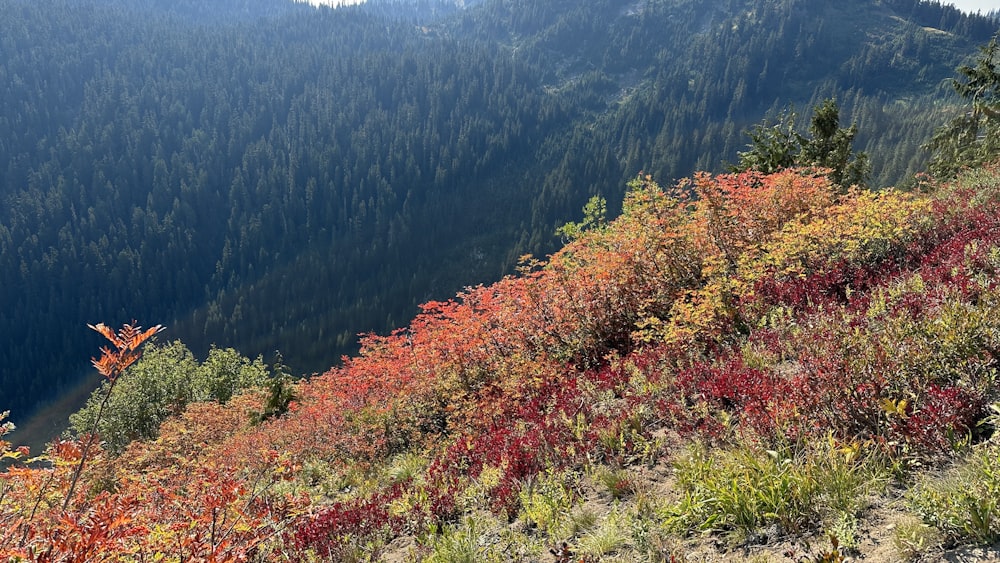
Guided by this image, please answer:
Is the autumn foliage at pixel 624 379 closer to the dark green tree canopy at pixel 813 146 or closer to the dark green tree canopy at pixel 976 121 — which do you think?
the dark green tree canopy at pixel 813 146

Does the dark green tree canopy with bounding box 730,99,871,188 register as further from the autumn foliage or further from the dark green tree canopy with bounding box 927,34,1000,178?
the autumn foliage

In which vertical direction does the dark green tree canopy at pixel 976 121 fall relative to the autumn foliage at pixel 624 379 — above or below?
above

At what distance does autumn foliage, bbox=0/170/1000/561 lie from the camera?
4152 mm

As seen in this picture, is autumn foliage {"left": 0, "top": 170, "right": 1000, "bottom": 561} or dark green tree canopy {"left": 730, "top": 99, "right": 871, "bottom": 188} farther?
dark green tree canopy {"left": 730, "top": 99, "right": 871, "bottom": 188}

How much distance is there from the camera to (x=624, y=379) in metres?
7.44

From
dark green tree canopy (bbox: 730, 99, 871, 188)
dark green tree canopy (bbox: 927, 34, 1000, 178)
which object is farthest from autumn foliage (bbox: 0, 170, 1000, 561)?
Answer: dark green tree canopy (bbox: 927, 34, 1000, 178)

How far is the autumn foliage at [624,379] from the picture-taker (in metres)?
4.15

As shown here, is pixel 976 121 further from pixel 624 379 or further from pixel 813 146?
pixel 624 379

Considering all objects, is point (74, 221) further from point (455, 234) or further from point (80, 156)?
point (455, 234)

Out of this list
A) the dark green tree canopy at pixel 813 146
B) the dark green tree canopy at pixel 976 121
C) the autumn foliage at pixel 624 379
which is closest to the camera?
the autumn foliage at pixel 624 379

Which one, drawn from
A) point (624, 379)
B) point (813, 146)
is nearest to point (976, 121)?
point (813, 146)

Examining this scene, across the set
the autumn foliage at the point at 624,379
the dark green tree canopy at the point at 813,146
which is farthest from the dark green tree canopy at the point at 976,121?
the autumn foliage at the point at 624,379

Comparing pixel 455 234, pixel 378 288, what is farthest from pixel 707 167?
pixel 378 288

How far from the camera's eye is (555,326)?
10688 millimetres
